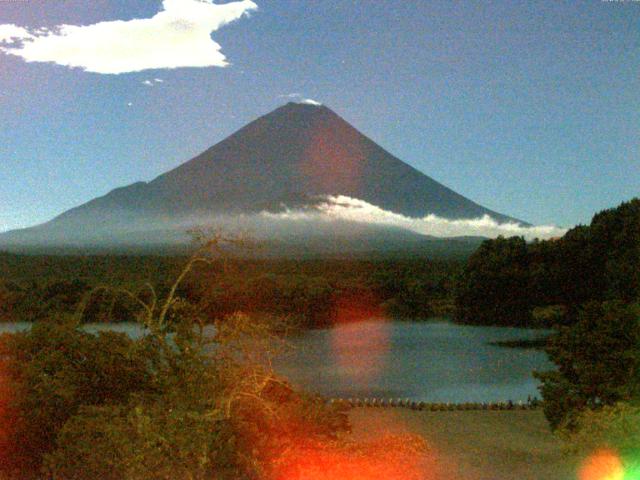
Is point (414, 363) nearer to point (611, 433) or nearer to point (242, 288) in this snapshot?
point (242, 288)

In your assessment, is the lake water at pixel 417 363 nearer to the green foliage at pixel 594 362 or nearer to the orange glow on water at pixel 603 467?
the green foliage at pixel 594 362

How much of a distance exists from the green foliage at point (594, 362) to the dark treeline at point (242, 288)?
12949 mm

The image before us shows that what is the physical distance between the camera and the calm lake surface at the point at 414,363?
1532 cm

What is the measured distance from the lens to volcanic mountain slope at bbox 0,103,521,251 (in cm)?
6122

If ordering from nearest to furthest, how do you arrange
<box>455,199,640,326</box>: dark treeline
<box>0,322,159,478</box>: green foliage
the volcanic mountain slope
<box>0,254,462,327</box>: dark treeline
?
1. <box>0,322,159,478</box>: green foliage
2. <box>0,254,462,327</box>: dark treeline
3. <box>455,199,640,326</box>: dark treeline
4. the volcanic mountain slope

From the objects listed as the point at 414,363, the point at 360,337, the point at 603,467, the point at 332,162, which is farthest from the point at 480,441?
the point at 332,162

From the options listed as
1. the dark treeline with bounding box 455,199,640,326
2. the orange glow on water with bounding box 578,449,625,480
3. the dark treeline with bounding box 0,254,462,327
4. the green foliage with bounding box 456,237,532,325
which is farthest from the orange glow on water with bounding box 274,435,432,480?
the green foliage with bounding box 456,237,532,325

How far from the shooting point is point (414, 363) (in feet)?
63.2

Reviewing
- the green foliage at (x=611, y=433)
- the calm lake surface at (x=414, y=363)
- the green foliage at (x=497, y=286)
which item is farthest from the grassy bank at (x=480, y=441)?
the green foliage at (x=497, y=286)

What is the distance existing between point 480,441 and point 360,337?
14167mm

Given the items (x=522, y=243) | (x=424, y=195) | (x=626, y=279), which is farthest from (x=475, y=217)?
(x=626, y=279)

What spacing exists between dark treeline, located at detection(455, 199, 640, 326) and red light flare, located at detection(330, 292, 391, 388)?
3.39 m

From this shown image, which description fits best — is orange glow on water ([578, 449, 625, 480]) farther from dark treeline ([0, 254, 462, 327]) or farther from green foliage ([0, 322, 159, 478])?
dark treeline ([0, 254, 462, 327])

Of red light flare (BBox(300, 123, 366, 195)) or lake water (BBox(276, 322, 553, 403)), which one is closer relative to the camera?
lake water (BBox(276, 322, 553, 403))
